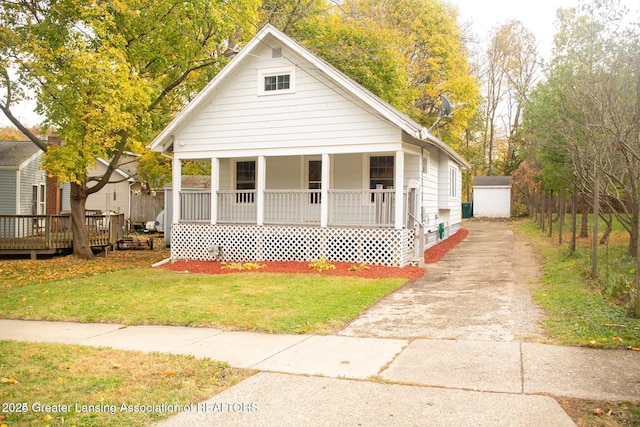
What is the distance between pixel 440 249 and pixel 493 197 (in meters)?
25.7

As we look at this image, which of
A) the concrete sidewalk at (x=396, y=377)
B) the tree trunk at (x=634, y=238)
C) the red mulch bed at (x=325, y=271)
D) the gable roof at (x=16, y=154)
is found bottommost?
the concrete sidewalk at (x=396, y=377)

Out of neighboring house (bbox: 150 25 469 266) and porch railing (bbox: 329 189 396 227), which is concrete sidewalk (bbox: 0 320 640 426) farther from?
neighboring house (bbox: 150 25 469 266)

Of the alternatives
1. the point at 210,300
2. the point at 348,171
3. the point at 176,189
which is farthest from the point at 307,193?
the point at 210,300

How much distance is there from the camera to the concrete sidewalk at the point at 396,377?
476 centimetres

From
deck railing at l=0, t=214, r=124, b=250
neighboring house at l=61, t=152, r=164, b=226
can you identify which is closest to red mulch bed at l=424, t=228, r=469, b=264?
deck railing at l=0, t=214, r=124, b=250

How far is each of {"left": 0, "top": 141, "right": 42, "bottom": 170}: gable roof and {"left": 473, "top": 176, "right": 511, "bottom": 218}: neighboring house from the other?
103 feet

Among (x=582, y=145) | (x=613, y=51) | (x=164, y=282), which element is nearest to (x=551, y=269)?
(x=582, y=145)

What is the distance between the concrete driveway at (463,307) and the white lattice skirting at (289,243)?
4.32 feet

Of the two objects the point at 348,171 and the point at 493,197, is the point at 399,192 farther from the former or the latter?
the point at 493,197

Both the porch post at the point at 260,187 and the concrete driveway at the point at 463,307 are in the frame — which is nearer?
the concrete driveway at the point at 463,307

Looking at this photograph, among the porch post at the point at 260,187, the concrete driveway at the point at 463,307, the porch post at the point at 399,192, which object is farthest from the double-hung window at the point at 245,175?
the concrete driveway at the point at 463,307

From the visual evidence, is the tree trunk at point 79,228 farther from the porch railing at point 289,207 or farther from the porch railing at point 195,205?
the porch railing at point 289,207

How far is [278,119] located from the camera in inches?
669

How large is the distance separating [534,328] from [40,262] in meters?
16.9
